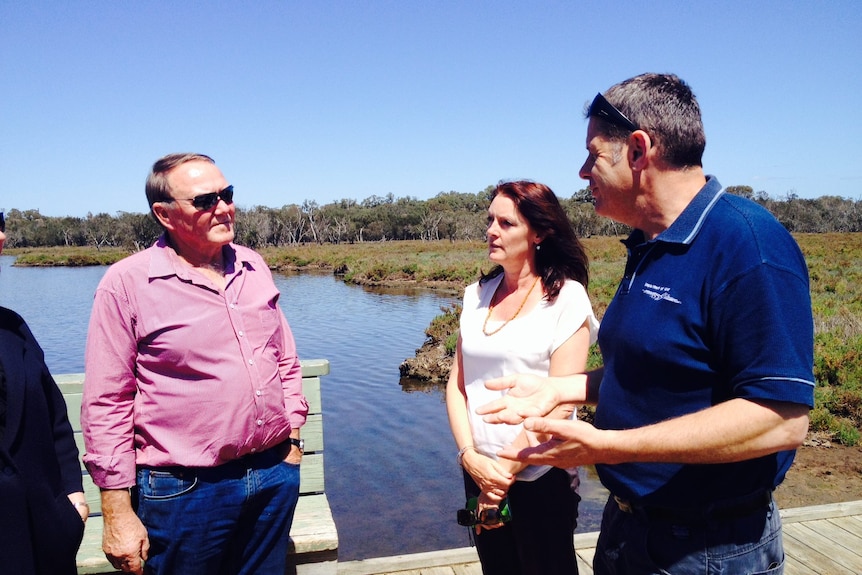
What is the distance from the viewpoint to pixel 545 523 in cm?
236

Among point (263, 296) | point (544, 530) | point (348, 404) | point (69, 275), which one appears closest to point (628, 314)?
point (544, 530)

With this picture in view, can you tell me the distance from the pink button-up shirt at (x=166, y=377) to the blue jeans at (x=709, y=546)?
4.40 ft

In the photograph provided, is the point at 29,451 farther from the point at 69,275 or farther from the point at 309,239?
the point at 309,239

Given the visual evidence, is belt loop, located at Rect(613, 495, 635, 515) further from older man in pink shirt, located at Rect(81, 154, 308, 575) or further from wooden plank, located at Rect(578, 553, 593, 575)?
wooden plank, located at Rect(578, 553, 593, 575)

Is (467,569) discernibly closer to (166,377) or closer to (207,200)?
(166,377)

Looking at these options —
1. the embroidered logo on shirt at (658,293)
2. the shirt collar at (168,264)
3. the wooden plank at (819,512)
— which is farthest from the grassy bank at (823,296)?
the embroidered logo on shirt at (658,293)

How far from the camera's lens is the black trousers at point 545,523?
2.34m

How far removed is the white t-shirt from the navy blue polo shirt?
28.5 inches

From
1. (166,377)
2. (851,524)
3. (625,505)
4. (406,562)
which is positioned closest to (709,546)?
(625,505)

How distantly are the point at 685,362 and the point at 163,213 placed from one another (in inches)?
72.9

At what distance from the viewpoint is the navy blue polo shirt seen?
4.34ft

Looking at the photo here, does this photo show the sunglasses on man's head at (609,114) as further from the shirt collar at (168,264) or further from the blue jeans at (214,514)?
the blue jeans at (214,514)

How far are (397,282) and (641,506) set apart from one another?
1289 inches

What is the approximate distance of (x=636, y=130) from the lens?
157 centimetres
